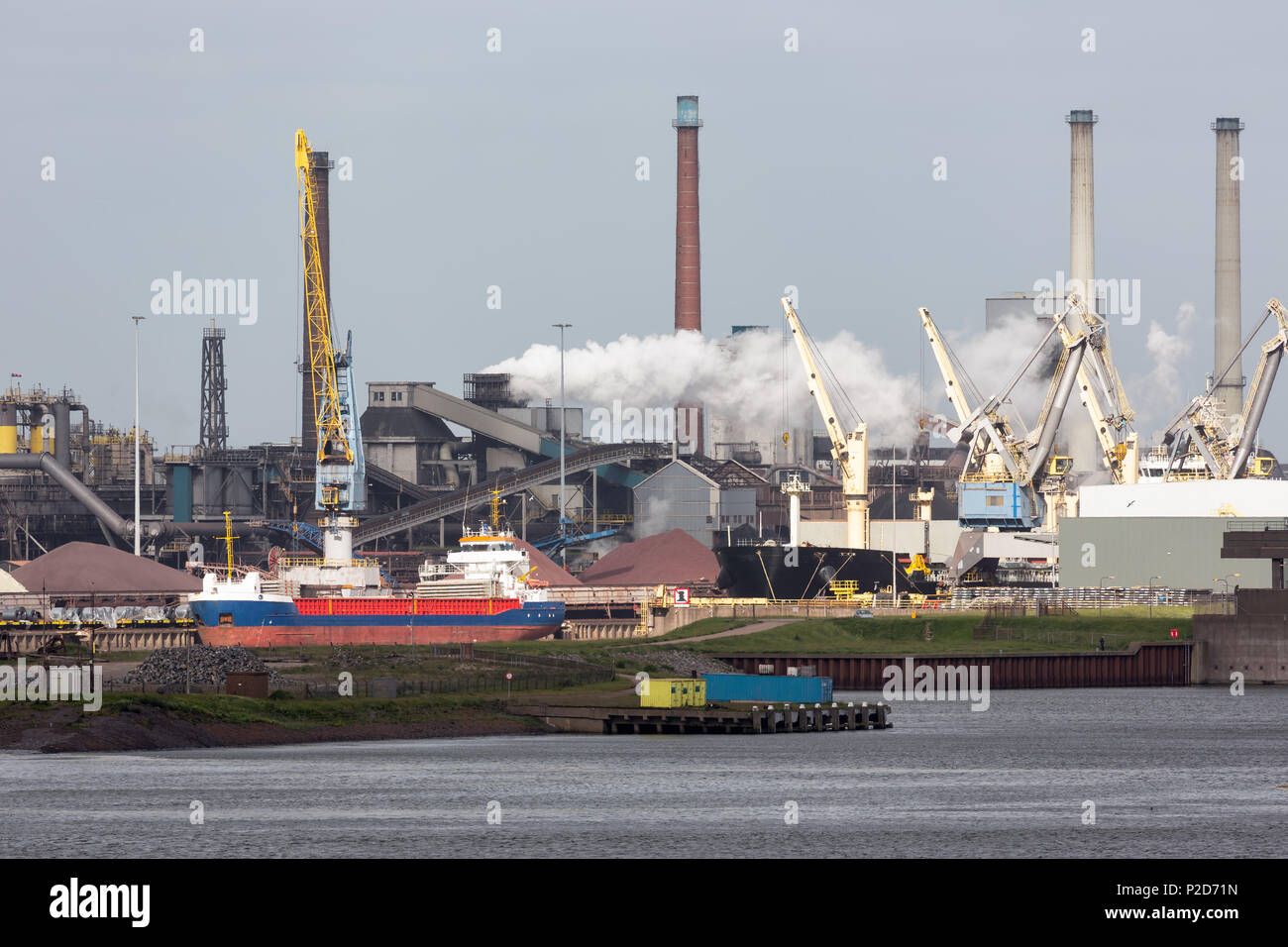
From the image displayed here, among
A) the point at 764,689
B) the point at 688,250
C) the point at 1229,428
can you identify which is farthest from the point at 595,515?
the point at 764,689

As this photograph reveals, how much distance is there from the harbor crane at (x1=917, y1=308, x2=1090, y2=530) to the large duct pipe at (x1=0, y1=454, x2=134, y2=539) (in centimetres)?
Result: 7315

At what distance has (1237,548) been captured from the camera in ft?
349

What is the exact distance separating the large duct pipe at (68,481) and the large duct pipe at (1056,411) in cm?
7929

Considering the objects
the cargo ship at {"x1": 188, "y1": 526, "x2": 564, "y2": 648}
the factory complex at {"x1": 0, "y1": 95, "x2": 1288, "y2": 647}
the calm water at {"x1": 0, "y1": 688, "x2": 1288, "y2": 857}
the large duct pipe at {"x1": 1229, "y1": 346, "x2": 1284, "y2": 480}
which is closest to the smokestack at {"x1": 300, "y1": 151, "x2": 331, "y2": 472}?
the factory complex at {"x1": 0, "y1": 95, "x2": 1288, "y2": 647}

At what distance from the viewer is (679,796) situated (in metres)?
57.1

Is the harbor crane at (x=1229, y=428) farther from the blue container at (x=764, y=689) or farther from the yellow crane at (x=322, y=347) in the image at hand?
the blue container at (x=764, y=689)

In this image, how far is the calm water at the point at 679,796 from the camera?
48750 millimetres

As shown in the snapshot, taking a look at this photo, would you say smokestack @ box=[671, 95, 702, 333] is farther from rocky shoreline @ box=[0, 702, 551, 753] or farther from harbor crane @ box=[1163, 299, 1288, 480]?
rocky shoreline @ box=[0, 702, 551, 753]

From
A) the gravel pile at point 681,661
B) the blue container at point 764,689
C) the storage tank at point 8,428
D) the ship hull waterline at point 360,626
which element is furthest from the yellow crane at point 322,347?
the blue container at point 764,689

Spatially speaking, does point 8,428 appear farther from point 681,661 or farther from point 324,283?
point 681,661

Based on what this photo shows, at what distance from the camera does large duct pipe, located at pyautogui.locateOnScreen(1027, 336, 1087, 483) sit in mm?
161875

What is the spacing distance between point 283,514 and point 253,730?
116780mm

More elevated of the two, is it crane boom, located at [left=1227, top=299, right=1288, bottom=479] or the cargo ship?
crane boom, located at [left=1227, top=299, right=1288, bottom=479]

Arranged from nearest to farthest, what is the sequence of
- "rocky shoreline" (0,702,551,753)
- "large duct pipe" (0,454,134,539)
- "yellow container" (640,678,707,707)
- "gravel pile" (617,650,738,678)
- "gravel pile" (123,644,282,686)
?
"rocky shoreline" (0,702,551,753) < "yellow container" (640,678,707,707) < "gravel pile" (123,644,282,686) < "gravel pile" (617,650,738,678) < "large duct pipe" (0,454,134,539)
